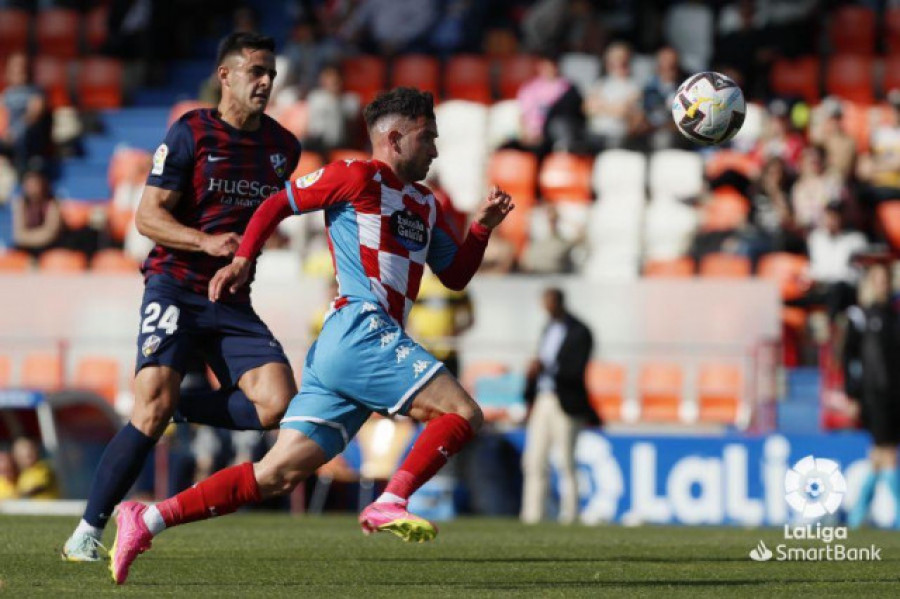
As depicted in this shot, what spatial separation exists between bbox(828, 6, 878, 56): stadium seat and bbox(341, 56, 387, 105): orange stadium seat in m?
5.64

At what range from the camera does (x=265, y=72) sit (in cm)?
898

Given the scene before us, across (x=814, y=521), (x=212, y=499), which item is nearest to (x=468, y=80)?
(x=814, y=521)

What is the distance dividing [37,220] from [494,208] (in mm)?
12903

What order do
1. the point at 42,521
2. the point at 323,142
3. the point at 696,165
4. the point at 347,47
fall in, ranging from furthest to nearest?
1. the point at 347,47
2. the point at 323,142
3. the point at 696,165
4. the point at 42,521

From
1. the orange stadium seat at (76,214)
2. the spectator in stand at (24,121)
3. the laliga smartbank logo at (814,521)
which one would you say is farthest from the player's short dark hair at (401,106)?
the spectator in stand at (24,121)

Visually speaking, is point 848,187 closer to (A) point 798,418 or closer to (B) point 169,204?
(A) point 798,418

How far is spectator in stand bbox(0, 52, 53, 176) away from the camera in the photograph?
71.0ft

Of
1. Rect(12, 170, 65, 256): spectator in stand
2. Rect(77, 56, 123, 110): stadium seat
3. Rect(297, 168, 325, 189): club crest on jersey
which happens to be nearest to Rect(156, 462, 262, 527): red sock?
Rect(297, 168, 325, 189): club crest on jersey

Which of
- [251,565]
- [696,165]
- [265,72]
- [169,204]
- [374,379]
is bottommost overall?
[251,565]

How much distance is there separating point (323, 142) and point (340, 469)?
5474 mm

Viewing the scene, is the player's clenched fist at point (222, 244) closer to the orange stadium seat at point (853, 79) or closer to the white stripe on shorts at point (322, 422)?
the white stripe on shorts at point (322, 422)

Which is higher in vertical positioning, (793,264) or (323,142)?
(323,142)

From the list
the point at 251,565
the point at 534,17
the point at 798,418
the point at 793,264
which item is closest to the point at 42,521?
the point at 251,565

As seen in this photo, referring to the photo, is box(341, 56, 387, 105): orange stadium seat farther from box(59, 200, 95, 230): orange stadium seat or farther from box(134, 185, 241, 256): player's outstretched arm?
box(134, 185, 241, 256): player's outstretched arm
